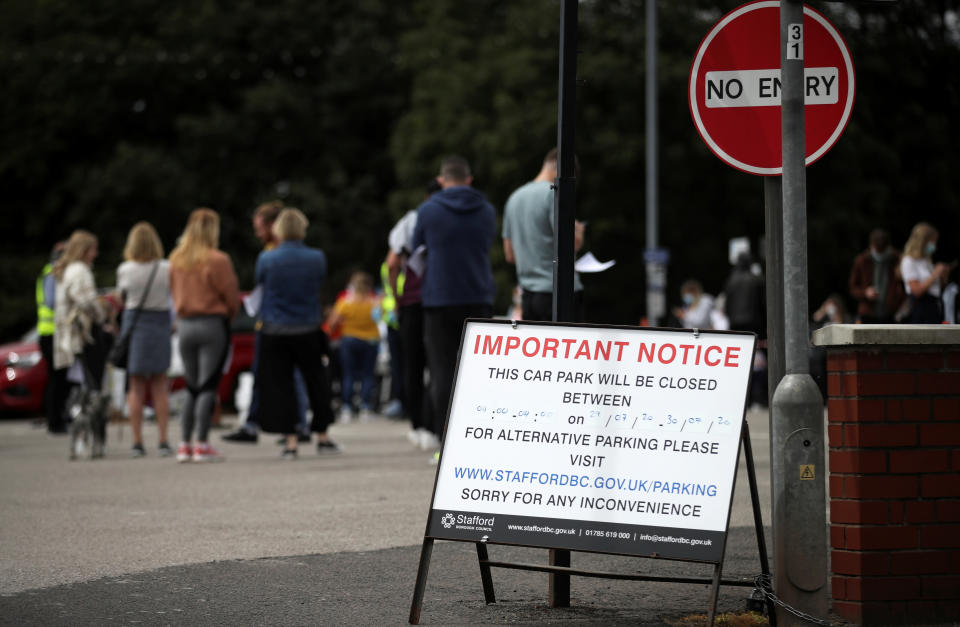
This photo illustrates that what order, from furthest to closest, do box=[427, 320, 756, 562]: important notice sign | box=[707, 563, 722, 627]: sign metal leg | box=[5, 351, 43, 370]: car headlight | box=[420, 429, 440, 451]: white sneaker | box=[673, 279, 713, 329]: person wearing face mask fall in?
box=[673, 279, 713, 329]: person wearing face mask, box=[5, 351, 43, 370]: car headlight, box=[420, 429, 440, 451]: white sneaker, box=[427, 320, 756, 562]: important notice sign, box=[707, 563, 722, 627]: sign metal leg

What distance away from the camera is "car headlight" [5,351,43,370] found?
2186cm

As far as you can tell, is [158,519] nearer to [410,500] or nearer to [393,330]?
[410,500]

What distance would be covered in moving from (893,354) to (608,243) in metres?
32.4

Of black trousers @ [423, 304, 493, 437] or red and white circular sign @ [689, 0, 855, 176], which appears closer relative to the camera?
red and white circular sign @ [689, 0, 855, 176]

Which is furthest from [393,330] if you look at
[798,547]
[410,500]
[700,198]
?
[700,198]

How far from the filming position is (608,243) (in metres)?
37.6

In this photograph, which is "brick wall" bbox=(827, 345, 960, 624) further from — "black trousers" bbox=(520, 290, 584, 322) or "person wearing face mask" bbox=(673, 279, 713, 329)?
"person wearing face mask" bbox=(673, 279, 713, 329)

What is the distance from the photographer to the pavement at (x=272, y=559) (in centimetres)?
580

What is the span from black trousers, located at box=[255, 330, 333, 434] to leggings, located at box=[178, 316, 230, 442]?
40cm

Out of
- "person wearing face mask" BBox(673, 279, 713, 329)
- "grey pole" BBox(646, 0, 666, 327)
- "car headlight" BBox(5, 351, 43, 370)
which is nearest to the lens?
"car headlight" BBox(5, 351, 43, 370)

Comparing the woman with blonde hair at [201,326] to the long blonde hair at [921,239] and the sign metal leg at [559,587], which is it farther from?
the sign metal leg at [559,587]

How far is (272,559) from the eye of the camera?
23.5ft

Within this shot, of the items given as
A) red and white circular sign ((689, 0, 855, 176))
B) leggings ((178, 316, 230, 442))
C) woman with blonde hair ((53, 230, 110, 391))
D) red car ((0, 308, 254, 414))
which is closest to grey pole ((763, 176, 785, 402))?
red and white circular sign ((689, 0, 855, 176))

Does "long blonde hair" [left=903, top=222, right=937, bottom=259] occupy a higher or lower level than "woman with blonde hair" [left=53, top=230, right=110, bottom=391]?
higher
